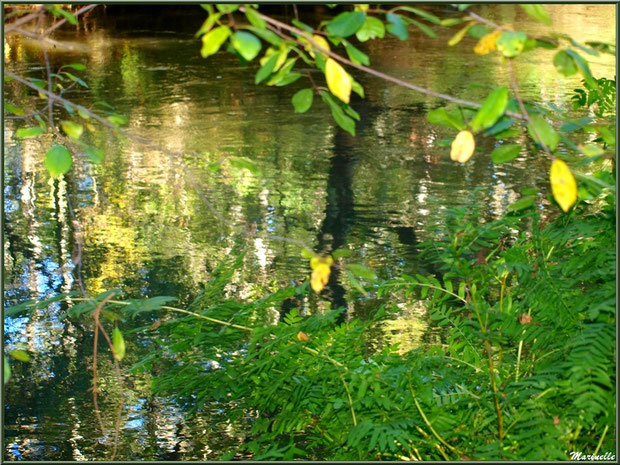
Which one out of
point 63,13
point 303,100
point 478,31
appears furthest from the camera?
point 63,13

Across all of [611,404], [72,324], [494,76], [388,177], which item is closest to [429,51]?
[494,76]

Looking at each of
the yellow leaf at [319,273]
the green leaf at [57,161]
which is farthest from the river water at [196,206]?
the green leaf at [57,161]

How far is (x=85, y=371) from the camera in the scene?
4.18 metres

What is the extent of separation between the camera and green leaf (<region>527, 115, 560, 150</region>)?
1661mm

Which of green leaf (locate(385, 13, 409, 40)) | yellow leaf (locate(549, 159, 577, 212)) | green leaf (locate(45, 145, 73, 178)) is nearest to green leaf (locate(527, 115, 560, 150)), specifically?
yellow leaf (locate(549, 159, 577, 212))

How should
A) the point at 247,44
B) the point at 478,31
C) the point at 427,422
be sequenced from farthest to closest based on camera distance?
1. the point at 427,422
2. the point at 478,31
3. the point at 247,44

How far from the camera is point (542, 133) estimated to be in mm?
1677

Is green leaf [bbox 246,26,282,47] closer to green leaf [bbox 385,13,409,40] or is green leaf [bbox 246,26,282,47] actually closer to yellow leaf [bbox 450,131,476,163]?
green leaf [bbox 385,13,409,40]

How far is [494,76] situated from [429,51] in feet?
10.2

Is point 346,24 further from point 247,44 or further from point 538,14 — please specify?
point 538,14

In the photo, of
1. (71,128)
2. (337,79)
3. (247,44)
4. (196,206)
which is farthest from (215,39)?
(196,206)

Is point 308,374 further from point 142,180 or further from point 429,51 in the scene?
point 429,51

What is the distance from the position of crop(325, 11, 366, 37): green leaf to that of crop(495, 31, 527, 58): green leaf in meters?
0.28

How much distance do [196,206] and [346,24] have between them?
5167 millimetres
